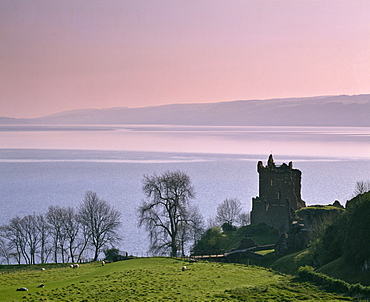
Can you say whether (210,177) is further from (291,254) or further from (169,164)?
(291,254)

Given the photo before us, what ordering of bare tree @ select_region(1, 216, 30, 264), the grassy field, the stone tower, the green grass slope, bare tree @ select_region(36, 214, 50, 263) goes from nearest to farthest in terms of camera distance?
the grassy field, the green grass slope, bare tree @ select_region(1, 216, 30, 264), bare tree @ select_region(36, 214, 50, 263), the stone tower

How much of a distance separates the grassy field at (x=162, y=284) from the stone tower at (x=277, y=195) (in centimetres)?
2512

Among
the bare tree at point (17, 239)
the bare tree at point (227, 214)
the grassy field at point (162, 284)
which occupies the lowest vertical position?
the grassy field at point (162, 284)

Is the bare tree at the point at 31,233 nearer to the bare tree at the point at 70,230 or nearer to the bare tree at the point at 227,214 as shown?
the bare tree at the point at 70,230

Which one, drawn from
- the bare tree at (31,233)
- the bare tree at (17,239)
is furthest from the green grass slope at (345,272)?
the bare tree at (17,239)

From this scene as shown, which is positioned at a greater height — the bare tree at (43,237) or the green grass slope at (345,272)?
the bare tree at (43,237)

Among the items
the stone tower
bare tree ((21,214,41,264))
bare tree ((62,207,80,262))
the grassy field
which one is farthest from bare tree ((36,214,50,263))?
the stone tower

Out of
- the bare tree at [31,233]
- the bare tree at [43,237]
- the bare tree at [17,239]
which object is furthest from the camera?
the bare tree at [43,237]

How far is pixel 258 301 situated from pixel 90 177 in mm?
136523

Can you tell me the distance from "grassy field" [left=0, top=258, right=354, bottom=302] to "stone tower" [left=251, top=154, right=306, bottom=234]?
25121mm

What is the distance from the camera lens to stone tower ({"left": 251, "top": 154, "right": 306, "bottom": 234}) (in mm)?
68750

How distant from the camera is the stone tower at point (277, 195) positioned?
68750 millimetres

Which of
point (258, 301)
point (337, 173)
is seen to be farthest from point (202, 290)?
point (337, 173)

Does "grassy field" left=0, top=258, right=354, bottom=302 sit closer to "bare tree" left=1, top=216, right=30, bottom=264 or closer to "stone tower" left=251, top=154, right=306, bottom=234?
"bare tree" left=1, top=216, right=30, bottom=264
